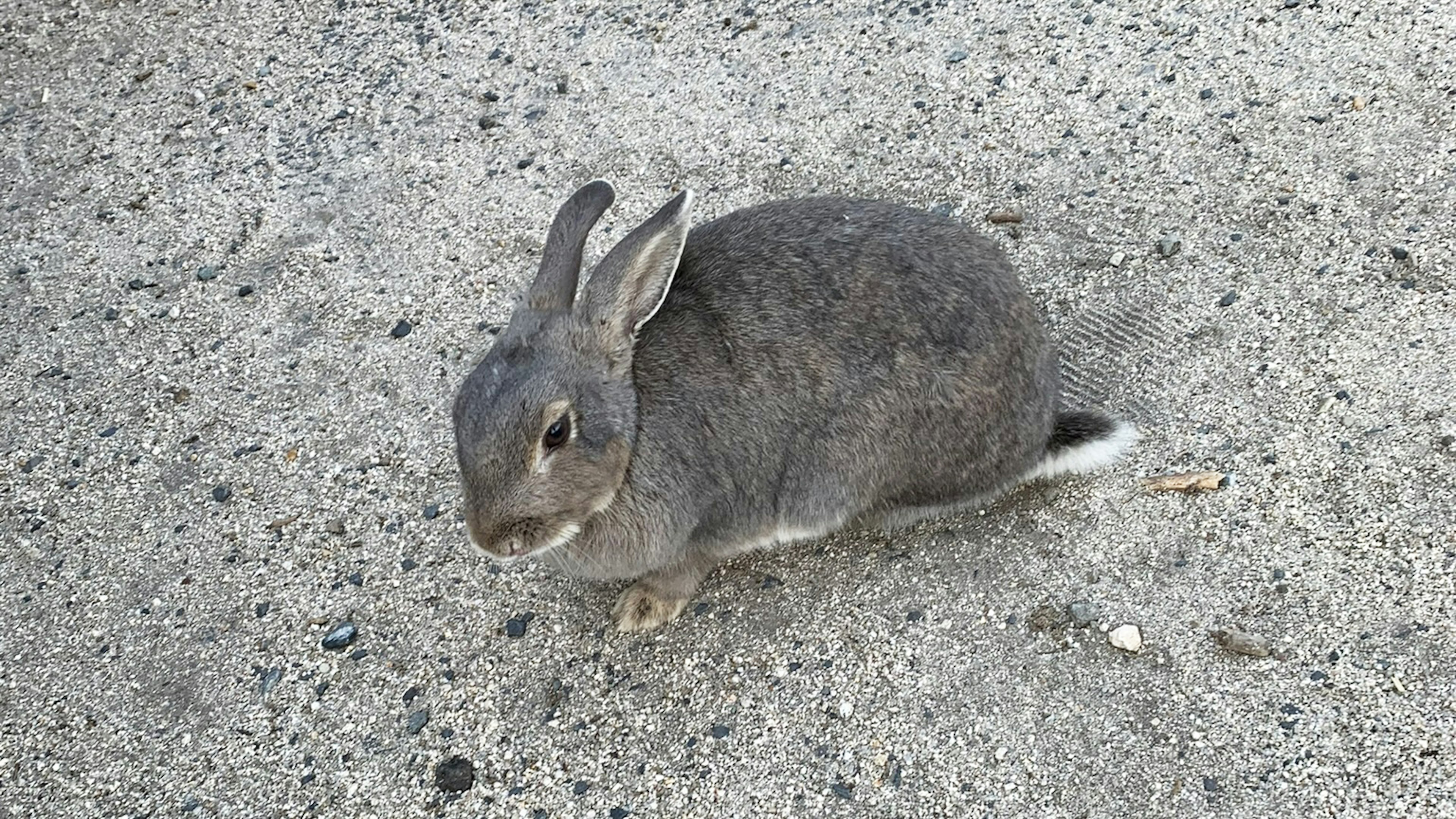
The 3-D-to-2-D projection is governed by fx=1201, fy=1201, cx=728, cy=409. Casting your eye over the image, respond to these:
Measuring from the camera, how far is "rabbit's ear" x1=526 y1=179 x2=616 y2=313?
3369 mm

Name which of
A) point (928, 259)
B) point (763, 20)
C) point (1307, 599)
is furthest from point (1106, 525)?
point (763, 20)

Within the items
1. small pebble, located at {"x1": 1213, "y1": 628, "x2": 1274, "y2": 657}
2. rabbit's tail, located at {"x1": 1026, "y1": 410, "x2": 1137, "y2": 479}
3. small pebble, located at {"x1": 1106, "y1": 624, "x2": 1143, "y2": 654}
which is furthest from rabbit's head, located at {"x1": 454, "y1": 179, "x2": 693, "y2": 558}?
small pebble, located at {"x1": 1213, "y1": 628, "x2": 1274, "y2": 657}

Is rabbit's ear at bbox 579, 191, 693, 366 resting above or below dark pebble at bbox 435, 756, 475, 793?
above

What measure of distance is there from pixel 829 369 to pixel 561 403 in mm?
774

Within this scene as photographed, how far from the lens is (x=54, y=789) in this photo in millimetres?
3420

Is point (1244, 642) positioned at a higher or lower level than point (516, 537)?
lower

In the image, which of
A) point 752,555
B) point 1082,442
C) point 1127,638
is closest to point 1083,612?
point 1127,638

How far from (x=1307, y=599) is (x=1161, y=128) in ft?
7.17

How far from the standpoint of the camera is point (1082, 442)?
3.73 m

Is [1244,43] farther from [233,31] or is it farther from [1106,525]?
[233,31]

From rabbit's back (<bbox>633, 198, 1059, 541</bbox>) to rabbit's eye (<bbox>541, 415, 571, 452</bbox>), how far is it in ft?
0.84

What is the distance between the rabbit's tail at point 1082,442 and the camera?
3732mm

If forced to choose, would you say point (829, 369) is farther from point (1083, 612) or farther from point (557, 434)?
point (1083, 612)

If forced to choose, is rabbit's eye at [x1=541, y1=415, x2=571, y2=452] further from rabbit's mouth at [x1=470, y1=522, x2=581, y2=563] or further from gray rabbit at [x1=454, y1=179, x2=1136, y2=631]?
rabbit's mouth at [x1=470, y1=522, x2=581, y2=563]
